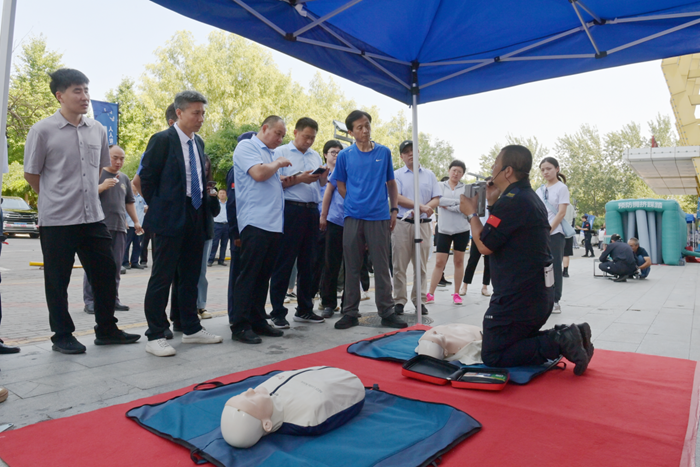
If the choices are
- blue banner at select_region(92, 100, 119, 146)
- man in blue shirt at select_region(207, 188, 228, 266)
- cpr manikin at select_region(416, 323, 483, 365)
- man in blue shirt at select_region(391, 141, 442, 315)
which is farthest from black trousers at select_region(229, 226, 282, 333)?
blue banner at select_region(92, 100, 119, 146)

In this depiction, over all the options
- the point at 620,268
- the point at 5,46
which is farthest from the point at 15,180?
the point at 620,268

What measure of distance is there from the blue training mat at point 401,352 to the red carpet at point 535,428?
0.07m

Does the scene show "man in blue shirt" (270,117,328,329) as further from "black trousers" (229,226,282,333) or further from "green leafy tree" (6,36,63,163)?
"green leafy tree" (6,36,63,163)

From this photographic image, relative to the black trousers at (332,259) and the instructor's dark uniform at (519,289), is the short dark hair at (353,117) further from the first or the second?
the instructor's dark uniform at (519,289)

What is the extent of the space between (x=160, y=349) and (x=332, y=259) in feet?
8.19

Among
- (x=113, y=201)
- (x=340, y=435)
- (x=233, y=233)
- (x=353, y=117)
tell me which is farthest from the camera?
(x=113, y=201)

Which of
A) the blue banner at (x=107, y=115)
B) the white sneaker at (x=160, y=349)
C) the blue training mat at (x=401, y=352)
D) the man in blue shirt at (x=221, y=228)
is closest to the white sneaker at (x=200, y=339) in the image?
the white sneaker at (x=160, y=349)

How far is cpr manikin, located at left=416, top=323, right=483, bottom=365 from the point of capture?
11.3ft

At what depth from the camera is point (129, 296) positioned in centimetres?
728

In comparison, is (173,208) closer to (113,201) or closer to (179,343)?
(179,343)

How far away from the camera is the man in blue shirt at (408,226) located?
5.76 m

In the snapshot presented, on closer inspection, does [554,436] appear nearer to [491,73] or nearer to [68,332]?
[68,332]

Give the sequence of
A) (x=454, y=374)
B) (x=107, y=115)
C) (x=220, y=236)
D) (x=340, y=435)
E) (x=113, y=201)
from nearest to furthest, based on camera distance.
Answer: (x=340, y=435) → (x=454, y=374) → (x=113, y=201) → (x=220, y=236) → (x=107, y=115)

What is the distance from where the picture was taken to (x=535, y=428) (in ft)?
7.44
